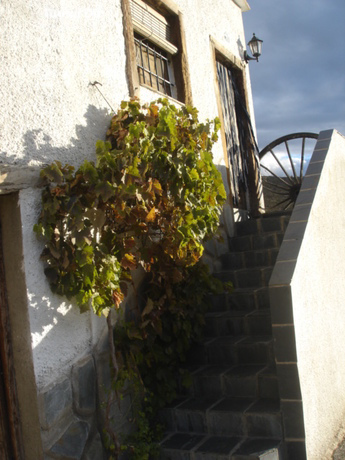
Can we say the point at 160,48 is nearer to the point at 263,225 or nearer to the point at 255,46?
the point at 263,225

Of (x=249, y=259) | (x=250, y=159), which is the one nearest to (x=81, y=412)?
(x=249, y=259)

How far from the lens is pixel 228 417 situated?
3.91 meters

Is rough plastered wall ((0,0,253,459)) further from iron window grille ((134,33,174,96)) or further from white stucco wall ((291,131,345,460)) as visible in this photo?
white stucco wall ((291,131,345,460))

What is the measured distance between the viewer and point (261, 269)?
5332 millimetres

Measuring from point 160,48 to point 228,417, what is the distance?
364cm

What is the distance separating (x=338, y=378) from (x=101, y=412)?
1.97 metres

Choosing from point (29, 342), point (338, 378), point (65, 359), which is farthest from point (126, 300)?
point (338, 378)

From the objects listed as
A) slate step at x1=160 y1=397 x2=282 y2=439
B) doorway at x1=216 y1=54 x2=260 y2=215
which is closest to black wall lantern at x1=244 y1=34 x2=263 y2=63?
doorway at x1=216 y1=54 x2=260 y2=215

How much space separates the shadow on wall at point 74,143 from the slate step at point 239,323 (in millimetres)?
1852

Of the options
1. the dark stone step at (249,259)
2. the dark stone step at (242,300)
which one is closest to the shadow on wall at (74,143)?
the dark stone step at (242,300)

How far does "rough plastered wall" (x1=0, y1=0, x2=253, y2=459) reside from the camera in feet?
10.8

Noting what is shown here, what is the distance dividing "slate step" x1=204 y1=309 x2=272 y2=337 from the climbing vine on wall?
30 centimetres

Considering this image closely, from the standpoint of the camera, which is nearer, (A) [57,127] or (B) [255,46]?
(A) [57,127]

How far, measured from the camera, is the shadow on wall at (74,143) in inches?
135
